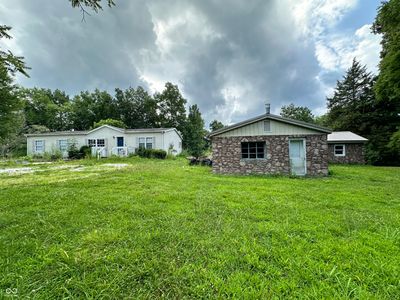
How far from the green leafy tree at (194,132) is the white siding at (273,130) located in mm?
19468

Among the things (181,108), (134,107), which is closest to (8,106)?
(181,108)

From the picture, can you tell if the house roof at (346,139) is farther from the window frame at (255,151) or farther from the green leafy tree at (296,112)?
the green leafy tree at (296,112)

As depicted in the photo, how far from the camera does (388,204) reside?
A: 4.84 metres

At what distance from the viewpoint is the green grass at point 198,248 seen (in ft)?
6.61

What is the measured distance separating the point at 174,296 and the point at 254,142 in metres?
9.20

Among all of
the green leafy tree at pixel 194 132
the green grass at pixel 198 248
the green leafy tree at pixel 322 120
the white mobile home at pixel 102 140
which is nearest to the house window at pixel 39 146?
the white mobile home at pixel 102 140

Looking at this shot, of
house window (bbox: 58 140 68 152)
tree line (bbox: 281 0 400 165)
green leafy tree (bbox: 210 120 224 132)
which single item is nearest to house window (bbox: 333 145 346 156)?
tree line (bbox: 281 0 400 165)

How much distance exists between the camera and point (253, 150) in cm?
1030

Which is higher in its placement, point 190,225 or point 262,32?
point 262,32

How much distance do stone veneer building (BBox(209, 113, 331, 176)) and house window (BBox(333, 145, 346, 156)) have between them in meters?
9.51

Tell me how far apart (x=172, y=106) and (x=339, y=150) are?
84.1 ft

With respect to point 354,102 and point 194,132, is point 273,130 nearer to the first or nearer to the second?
point 194,132

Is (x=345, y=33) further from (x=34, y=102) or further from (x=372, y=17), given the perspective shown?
(x=34, y=102)

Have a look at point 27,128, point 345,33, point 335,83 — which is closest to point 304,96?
point 335,83
